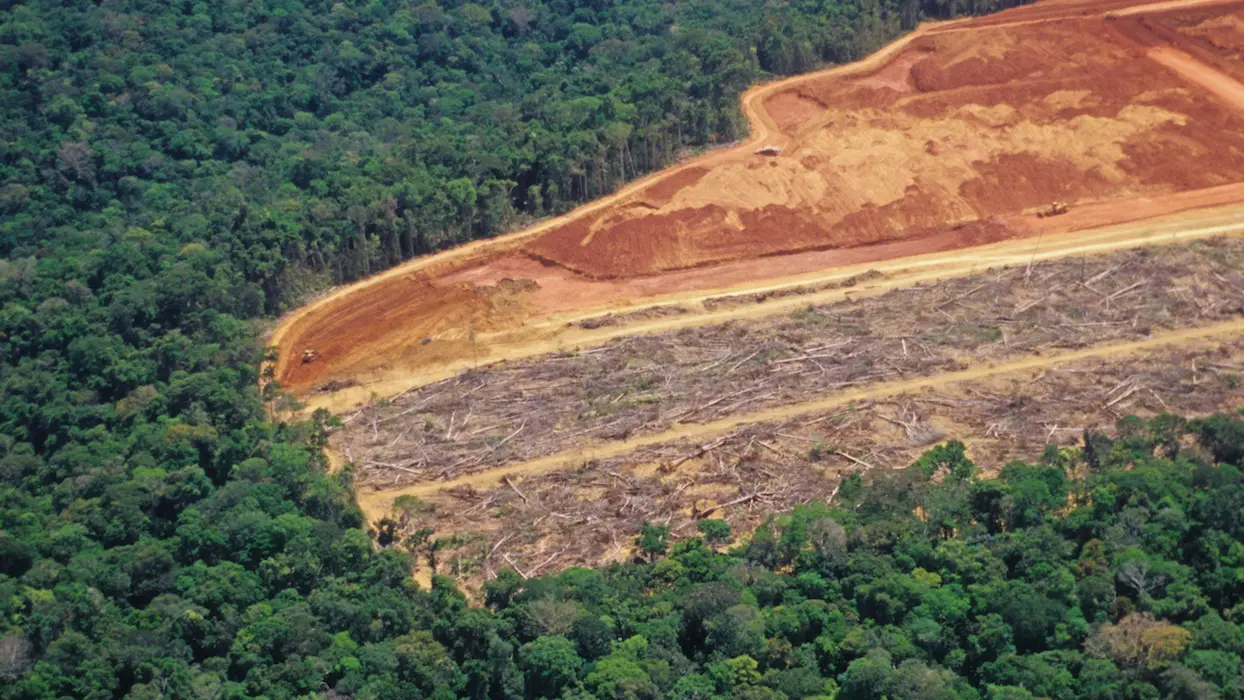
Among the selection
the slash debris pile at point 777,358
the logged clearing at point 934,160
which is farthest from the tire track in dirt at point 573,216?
the slash debris pile at point 777,358

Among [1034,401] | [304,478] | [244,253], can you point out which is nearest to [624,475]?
[304,478]

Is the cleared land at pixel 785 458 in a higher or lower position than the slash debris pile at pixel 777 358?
lower

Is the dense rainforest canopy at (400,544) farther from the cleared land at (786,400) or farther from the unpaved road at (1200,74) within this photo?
the unpaved road at (1200,74)

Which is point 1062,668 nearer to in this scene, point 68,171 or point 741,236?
point 741,236

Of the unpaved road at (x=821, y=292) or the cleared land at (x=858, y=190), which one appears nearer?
the unpaved road at (x=821, y=292)

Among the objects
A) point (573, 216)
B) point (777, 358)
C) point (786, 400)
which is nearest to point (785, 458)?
point (786, 400)

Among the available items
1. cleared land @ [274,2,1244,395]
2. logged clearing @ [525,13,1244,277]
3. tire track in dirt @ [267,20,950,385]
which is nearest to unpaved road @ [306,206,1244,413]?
cleared land @ [274,2,1244,395]

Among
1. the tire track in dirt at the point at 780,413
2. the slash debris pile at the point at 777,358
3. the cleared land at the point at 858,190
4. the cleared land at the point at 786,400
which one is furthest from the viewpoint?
the cleared land at the point at 858,190
